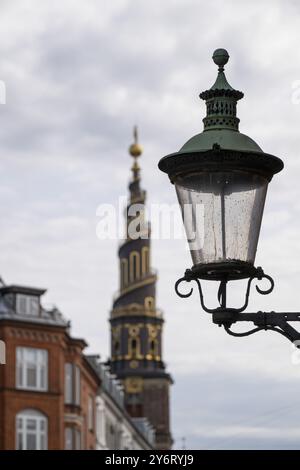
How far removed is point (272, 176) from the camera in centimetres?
978

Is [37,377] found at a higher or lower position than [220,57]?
higher

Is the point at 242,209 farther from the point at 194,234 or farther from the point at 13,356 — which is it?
the point at 13,356

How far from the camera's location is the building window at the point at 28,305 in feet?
223

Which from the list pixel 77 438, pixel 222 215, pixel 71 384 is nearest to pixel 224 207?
pixel 222 215

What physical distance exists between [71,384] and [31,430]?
6.27 metres

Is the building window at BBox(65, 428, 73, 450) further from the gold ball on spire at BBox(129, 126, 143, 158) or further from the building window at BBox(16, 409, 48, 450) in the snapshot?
the gold ball on spire at BBox(129, 126, 143, 158)

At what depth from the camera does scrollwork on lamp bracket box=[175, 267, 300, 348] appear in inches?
373

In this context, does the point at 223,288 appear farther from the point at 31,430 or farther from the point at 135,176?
the point at 135,176

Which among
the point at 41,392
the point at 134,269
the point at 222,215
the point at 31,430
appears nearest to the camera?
the point at 222,215

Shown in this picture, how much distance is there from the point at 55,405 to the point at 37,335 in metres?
3.50

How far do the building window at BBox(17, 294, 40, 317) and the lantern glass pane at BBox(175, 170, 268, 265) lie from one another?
192 ft

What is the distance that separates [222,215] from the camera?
9.49 metres
